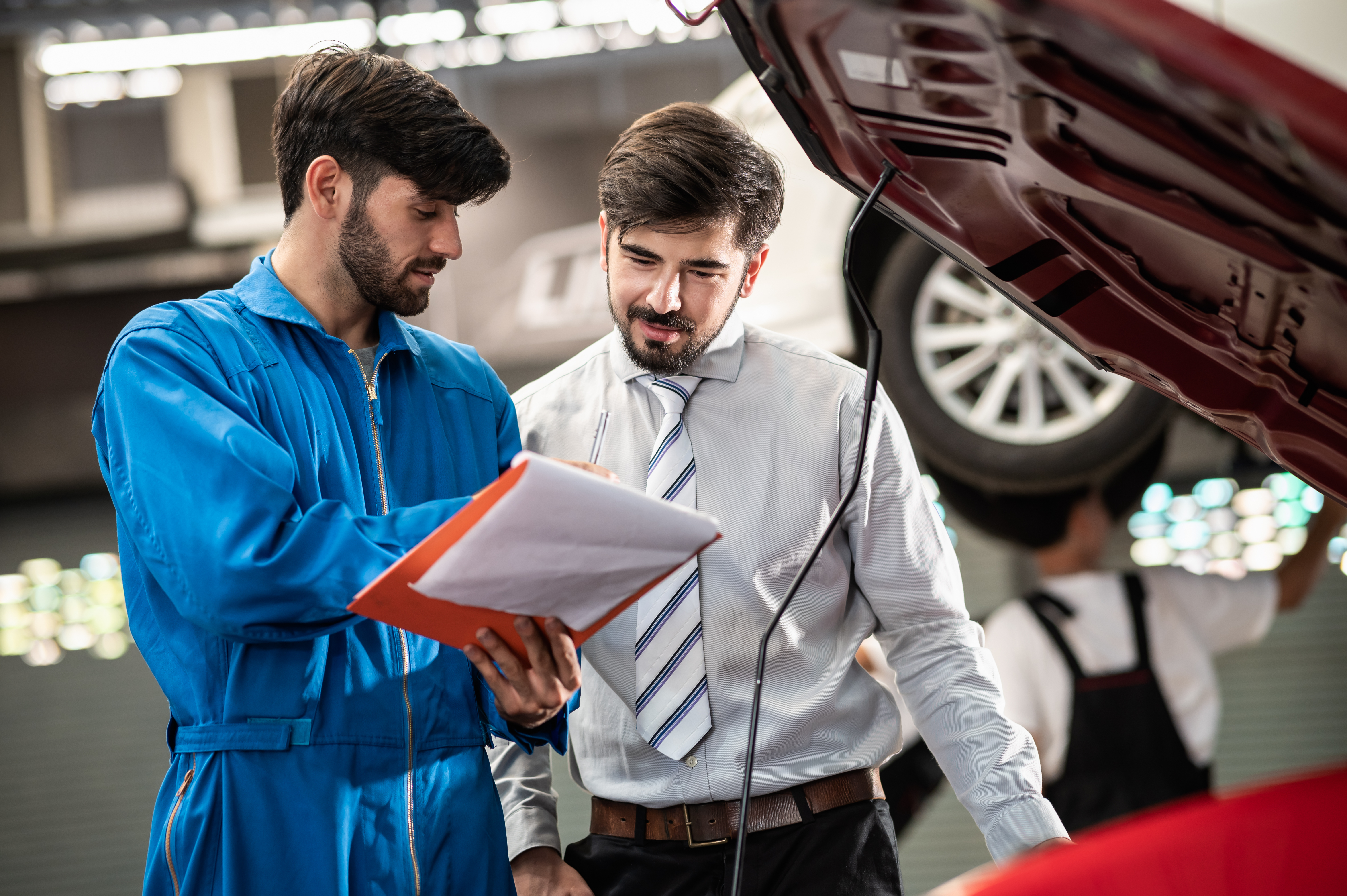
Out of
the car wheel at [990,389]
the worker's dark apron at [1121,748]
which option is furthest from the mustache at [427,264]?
the worker's dark apron at [1121,748]

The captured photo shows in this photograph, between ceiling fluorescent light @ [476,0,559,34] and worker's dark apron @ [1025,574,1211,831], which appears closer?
worker's dark apron @ [1025,574,1211,831]

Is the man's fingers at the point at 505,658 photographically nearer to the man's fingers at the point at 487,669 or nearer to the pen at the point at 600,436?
the man's fingers at the point at 487,669

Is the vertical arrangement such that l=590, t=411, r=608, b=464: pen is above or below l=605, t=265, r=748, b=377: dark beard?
below

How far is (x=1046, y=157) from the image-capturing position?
0.98 metres

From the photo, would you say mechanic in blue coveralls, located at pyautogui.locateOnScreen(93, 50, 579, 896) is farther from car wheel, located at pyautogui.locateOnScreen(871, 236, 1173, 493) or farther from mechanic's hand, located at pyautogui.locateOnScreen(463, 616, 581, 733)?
car wheel, located at pyautogui.locateOnScreen(871, 236, 1173, 493)

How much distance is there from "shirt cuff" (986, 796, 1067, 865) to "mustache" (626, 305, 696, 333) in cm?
81

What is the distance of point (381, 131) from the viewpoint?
4.95 feet

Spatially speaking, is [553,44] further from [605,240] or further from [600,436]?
[600,436]

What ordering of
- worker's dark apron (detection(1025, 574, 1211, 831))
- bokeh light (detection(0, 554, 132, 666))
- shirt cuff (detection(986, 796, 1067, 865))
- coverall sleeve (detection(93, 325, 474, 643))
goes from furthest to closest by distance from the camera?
bokeh light (detection(0, 554, 132, 666)) → worker's dark apron (detection(1025, 574, 1211, 831)) → shirt cuff (detection(986, 796, 1067, 865)) → coverall sleeve (detection(93, 325, 474, 643))

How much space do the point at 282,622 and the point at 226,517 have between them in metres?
0.13

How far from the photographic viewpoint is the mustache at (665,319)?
165 centimetres

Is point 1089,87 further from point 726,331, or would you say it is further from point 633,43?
point 633,43

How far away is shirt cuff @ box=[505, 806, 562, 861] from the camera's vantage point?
164cm

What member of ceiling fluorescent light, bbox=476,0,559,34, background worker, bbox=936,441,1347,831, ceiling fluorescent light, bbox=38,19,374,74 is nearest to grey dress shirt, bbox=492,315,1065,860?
background worker, bbox=936,441,1347,831
